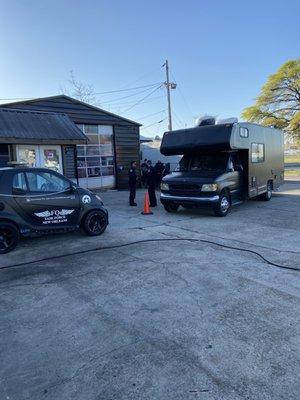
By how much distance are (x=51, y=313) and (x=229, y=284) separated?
2.43m

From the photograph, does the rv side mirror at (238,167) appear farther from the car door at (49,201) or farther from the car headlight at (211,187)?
the car door at (49,201)

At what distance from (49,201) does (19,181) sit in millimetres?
722

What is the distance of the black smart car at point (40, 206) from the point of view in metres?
7.05

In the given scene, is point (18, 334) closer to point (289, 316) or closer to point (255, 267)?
point (289, 316)

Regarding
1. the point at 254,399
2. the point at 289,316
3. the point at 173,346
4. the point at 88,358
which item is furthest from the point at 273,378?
the point at 88,358

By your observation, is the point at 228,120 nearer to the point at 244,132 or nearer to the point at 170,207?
the point at 244,132

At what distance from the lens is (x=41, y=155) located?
1432cm

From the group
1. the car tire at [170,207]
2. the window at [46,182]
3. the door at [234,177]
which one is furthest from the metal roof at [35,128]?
the door at [234,177]

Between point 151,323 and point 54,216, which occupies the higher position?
point 54,216

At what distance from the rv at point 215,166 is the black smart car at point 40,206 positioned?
10.6 feet

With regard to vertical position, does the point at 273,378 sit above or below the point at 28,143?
below

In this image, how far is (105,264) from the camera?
20.1 ft

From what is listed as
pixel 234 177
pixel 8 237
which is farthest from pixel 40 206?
pixel 234 177

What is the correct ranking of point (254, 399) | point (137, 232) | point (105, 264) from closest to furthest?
point (254, 399) → point (105, 264) → point (137, 232)
